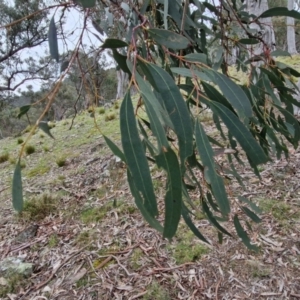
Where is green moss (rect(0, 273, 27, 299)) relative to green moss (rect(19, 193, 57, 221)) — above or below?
below

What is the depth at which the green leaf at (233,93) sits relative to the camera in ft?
1.59

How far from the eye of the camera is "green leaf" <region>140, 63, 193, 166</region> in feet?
1.44

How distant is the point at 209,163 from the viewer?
0.49 m

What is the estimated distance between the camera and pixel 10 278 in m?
1.23

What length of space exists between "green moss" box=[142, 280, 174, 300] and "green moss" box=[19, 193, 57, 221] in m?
0.86

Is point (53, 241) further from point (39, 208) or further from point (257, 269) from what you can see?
point (257, 269)

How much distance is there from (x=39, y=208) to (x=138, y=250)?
28.8 inches

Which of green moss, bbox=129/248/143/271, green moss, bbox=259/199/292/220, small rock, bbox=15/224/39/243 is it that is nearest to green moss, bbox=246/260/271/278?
green moss, bbox=259/199/292/220

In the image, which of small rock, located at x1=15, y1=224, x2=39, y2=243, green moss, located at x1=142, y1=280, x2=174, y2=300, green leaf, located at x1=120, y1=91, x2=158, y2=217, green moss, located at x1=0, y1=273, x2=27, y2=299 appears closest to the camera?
green leaf, located at x1=120, y1=91, x2=158, y2=217

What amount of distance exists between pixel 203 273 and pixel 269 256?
282 millimetres

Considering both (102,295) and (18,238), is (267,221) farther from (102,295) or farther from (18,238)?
(18,238)

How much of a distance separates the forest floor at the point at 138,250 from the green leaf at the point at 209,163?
261mm

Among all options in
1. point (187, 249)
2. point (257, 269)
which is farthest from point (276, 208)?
point (187, 249)

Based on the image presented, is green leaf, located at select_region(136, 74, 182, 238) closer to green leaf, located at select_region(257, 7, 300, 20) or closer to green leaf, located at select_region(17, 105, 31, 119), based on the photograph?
green leaf, located at select_region(17, 105, 31, 119)
